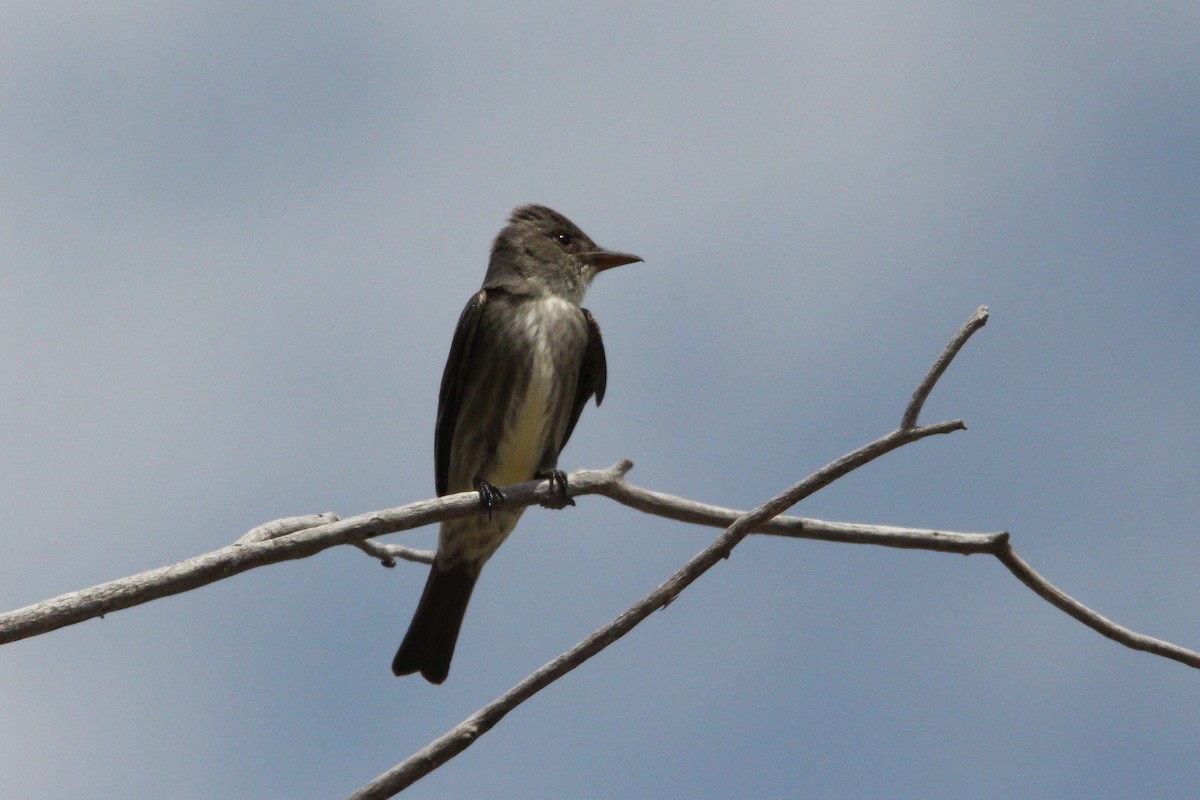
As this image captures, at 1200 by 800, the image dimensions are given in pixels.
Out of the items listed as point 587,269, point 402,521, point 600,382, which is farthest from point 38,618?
point 587,269

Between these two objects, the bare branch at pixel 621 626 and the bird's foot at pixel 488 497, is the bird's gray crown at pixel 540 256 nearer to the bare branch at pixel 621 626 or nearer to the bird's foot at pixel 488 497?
the bird's foot at pixel 488 497

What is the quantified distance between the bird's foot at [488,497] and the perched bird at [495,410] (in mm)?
549

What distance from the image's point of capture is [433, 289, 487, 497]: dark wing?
26.0 feet

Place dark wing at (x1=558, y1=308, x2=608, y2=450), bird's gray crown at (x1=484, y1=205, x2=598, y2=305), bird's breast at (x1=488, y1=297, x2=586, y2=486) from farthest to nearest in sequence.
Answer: bird's gray crown at (x1=484, y1=205, x2=598, y2=305)
dark wing at (x1=558, y1=308, x2=608, y2=450)
bird's breast at (x1=488, y1=297, x2=586, y2=486)

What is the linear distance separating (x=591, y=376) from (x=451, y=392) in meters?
0.88

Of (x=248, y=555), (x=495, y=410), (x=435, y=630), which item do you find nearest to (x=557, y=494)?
(x=495, y=410)

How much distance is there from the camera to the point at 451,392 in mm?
7930

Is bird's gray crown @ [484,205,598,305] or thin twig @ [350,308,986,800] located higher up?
bird's gray crown @ [484,205,598,305]

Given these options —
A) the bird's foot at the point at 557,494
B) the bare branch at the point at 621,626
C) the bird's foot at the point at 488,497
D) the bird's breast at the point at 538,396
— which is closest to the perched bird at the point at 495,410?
the bird's breast at the point at 538,396

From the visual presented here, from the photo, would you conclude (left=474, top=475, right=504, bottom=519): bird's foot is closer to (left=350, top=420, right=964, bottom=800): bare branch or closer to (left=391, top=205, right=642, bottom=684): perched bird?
(left=391, top=205, right=642, bottom=684): perched bird

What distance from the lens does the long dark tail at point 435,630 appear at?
26.0ft

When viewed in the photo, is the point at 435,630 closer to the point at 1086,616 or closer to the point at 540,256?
the point at 540,256

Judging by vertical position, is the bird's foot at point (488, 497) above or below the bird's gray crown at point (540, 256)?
below

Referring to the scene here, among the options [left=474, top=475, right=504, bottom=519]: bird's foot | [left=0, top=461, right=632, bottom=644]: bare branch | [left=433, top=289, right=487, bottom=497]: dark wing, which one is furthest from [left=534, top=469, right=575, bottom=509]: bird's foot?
[left=433, top=289, right=487, bottom=497]: dark wing
